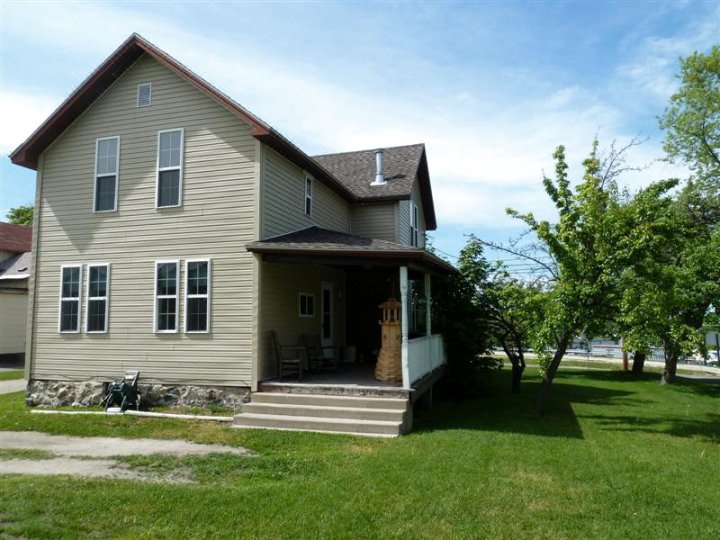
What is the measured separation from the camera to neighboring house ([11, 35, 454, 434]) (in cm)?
1088

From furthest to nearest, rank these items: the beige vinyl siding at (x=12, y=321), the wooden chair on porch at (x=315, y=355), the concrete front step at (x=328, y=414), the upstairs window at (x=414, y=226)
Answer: the beige vinyl siding at (x=12, y=321), the upstairs window at (x=414, y=226), the wooden chair on porch at (x=315, y=355), the concrete front step at (x=328, y=414)

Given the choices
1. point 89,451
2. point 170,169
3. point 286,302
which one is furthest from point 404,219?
point 89,451

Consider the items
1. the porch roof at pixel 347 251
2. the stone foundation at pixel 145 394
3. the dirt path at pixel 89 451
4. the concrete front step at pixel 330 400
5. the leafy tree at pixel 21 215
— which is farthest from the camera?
the leafy tree at pixel 21 215

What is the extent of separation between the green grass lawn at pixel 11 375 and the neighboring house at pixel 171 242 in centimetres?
761

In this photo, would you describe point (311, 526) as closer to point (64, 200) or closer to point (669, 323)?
point (669, 323)

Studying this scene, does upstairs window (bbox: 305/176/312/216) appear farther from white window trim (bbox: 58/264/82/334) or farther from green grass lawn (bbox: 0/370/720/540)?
green grass lawn (bbox: 0/370/720/540)

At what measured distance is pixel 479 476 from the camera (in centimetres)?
648

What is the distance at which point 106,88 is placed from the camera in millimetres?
12562

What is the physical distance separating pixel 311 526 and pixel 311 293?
9.04 m

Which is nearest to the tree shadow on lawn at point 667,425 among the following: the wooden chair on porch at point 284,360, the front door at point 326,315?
the wooden chair on porch at point 284,360

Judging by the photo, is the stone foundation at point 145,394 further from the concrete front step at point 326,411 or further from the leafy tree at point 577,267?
the leafy tree at point 577,267

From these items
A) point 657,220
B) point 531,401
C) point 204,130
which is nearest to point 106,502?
point 204,130

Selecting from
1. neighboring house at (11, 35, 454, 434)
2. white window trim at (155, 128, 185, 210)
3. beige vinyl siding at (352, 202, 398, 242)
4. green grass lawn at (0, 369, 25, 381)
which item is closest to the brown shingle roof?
beige vinyl siding at (352, 202, 398, 242)

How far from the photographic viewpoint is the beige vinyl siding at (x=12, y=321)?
2381 cm
